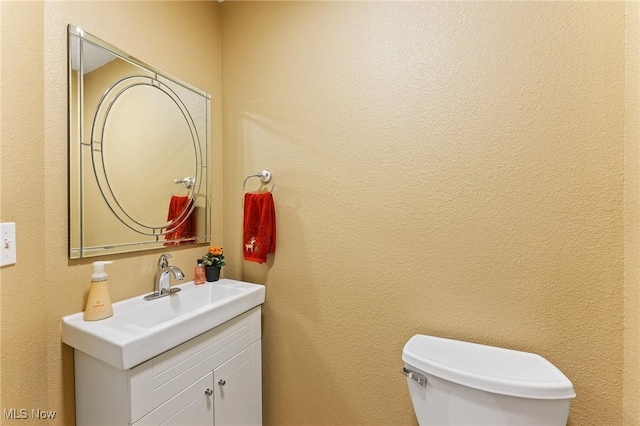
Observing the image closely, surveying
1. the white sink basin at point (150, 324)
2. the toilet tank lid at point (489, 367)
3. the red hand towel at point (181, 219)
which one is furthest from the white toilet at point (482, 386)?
the red hand towel at point (181, 219)

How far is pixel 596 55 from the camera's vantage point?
0.88 metres

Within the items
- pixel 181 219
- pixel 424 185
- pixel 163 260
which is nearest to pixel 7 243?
pixel 163 260

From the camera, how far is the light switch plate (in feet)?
2.56

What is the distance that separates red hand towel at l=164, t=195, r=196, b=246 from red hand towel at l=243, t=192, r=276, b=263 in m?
0.27

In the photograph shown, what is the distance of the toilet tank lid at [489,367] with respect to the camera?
76cm

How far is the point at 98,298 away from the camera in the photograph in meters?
0.94

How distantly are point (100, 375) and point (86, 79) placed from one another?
100 centimetres

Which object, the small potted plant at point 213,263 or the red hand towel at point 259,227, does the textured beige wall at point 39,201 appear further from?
the red hand towel at point 259,227

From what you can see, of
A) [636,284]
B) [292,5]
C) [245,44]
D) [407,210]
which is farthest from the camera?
[245,44]

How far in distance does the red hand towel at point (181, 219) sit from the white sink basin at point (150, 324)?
232mm

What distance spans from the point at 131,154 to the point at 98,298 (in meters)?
0.58

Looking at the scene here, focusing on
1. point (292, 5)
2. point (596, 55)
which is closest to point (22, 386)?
point (292, 5)

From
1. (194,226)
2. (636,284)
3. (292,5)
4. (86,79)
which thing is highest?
(292,5)

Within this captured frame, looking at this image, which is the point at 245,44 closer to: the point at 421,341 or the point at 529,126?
the point at 529,126
